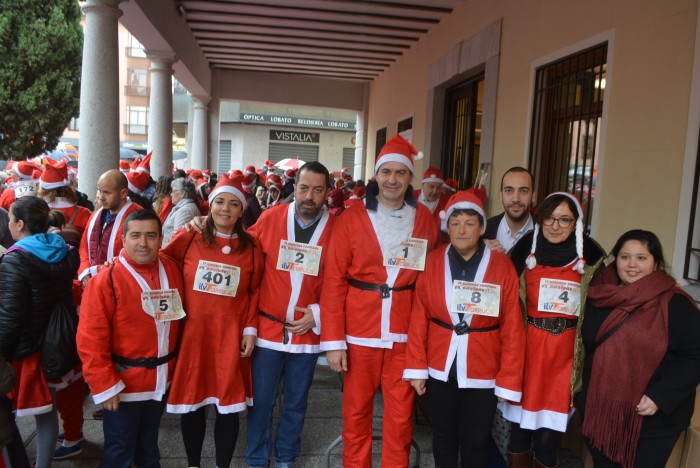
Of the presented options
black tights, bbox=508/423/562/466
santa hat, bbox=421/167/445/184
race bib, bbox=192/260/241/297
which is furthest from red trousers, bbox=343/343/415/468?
santa hat, bbox=421/167/445/184

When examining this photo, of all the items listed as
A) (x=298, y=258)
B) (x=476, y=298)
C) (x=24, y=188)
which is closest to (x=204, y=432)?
(x=298, y=258)

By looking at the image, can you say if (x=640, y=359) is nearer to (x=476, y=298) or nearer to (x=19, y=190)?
(x=476, y=298)

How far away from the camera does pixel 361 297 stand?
288 cm

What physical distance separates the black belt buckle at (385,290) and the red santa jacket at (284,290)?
352 mm

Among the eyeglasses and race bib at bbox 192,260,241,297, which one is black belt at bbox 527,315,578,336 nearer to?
the eyeglasses

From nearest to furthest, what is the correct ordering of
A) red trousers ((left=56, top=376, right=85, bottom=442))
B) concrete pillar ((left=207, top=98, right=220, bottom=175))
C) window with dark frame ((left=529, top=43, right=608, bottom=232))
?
red trousers ((left=56, top=376, right=85, bottom=442))
window with dark frame ((left=529, top=43, right=608, bottom=232))
concrete pillar ((left=207, top=98, right=220, bottom=175))

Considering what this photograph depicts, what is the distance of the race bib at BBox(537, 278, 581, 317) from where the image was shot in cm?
265

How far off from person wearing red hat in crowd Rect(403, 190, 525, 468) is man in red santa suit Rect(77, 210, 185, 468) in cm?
126

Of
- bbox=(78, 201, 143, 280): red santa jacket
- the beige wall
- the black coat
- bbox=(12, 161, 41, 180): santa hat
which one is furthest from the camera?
bbox=(12, 161, 41, 180): santa hat

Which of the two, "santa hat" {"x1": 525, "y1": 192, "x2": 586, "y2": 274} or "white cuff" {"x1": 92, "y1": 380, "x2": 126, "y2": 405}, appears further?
"santa hat" {"x1": 525, "y1": 192, "x2": 586, "y2": 274}

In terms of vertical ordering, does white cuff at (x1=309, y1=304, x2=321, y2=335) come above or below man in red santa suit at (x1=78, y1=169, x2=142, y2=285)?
below

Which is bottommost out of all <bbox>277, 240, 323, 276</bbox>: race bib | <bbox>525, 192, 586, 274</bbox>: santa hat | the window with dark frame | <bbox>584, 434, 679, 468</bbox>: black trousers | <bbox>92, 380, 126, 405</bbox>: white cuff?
<bbox>584, 434, 679, 468</bbox>: black trousers

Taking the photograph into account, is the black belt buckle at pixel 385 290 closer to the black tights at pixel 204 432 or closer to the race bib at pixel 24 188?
the black tights at pixel 204 432

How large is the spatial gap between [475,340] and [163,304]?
1.57m
